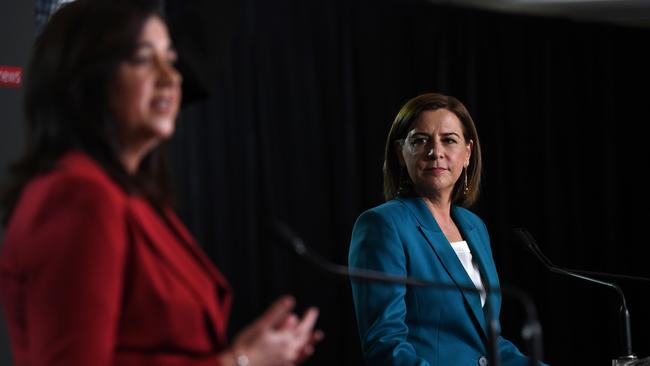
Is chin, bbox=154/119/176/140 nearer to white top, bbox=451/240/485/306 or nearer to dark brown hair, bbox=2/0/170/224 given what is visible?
dark brown hair, bbox=2/0/170/224

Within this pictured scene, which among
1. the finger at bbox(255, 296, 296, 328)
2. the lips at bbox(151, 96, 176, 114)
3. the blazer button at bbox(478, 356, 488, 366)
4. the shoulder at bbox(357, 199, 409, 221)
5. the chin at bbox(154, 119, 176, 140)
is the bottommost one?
the blazer button at bbox(478, 356, 488, 366)

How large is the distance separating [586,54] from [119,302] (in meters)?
4.37

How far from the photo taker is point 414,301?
2.31 m

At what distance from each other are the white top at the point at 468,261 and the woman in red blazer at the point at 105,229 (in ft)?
4.13

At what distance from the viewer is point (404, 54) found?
177 inches

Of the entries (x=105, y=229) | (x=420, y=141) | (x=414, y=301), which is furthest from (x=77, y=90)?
(x=420, y=141)

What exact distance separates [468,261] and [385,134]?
6.24 feet

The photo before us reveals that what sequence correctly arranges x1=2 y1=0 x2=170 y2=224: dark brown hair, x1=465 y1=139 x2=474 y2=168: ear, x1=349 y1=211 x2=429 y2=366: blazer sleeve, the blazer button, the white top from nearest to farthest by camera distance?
1. x1=2 y1=0 x2=170 y2=224: dark brown hair
2. x1=349 y1=211 x2=429 y2=366: blazer sleeve
3. the blazer button
4. the white top
5. x1=465 y1=139 x2=474 y2=168: ear

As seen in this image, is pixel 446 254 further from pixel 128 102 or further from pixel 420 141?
pixel 128 102

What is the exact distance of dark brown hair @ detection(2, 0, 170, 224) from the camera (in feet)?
4.03

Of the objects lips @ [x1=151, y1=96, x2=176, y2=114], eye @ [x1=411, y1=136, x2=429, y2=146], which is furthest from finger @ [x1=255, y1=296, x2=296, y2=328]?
eye @ [x1=411, y1=136, x2=429, y2=146]

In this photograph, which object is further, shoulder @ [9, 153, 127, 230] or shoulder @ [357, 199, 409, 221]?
shoulder @ [357, 199, 409, 221]

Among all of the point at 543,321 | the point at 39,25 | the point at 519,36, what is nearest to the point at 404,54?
the point at 519,36

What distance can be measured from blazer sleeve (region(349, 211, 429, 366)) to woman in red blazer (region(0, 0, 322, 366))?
87 centimetres
